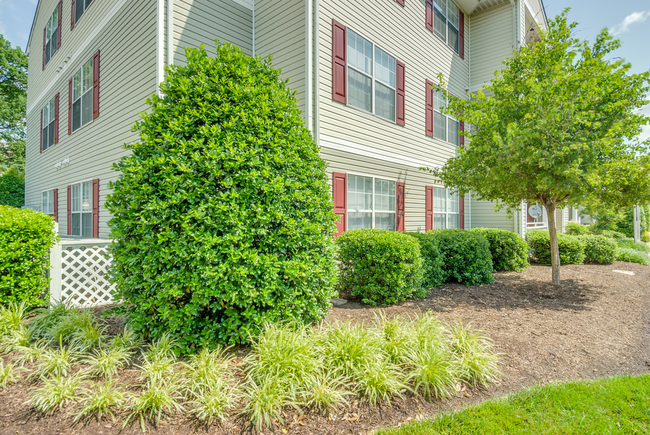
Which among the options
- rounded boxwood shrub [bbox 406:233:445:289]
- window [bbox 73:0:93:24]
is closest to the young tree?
rounded boxwood shrub [bbox 406:233:445:289]

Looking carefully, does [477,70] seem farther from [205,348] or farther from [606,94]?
[205,348]

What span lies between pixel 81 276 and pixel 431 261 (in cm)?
583

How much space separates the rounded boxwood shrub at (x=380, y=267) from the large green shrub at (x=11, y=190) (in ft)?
69.5

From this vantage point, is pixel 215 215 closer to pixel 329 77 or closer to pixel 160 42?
pixel 329 77

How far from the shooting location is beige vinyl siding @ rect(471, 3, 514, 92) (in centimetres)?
1091

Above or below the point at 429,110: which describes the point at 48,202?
below

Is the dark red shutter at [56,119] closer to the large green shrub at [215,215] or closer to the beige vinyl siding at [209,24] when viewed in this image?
the beige vinyl siding at [209,24]

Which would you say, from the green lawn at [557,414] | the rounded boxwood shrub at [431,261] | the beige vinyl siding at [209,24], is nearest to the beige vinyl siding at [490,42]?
the rounded boxwood shrub at [431,261]

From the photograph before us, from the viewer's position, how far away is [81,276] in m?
5.26

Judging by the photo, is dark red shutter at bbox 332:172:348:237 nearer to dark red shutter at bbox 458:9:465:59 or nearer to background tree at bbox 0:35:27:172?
dark red shutter at bbox 458:9:465:59

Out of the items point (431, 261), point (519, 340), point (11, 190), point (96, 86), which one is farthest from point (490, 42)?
point (11, 190)

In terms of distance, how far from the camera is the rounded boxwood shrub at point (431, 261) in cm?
606

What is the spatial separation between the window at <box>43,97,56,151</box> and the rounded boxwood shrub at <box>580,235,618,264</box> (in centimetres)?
1688

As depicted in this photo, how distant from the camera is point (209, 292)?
2824 mm
